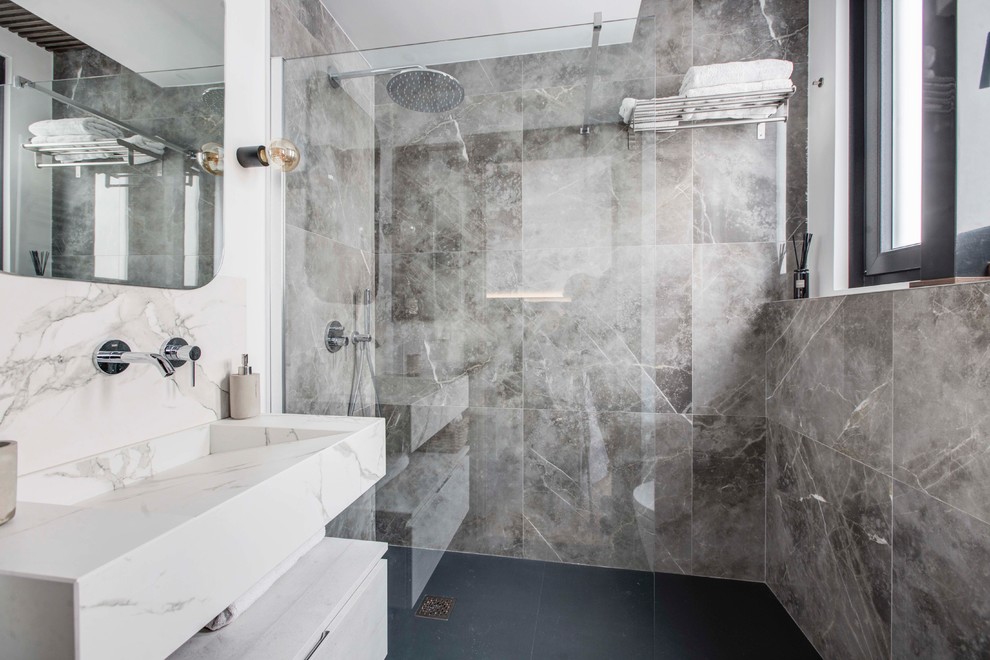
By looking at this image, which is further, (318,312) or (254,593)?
(318,312)

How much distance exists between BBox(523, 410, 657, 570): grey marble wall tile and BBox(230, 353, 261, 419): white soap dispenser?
0.84m

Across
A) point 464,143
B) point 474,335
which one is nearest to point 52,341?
point 474,335

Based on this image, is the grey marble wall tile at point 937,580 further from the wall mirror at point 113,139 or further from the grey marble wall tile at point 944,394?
the wall mirror at point 113,139

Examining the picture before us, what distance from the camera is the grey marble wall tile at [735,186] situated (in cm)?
194

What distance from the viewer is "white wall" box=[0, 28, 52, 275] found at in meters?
0.75

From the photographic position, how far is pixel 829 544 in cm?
148

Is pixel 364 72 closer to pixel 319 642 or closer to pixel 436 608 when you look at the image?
pixel 319 642

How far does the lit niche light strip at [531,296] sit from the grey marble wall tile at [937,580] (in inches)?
40.9

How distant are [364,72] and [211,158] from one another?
610 millimetres

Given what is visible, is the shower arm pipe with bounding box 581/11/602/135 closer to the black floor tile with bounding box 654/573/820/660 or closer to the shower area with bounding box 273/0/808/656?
the shower area with bounding box 273/0/808/656

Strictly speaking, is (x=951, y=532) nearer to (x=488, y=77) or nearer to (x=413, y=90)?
(x=488, y=77)

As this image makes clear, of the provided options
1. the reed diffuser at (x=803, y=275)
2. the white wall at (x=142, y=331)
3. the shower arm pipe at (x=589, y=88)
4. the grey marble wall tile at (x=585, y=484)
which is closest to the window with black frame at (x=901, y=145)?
the reed diffuser at (x=803, y=275)

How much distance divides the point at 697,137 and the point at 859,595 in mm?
1799

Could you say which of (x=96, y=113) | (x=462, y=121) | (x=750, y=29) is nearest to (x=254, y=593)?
(x=96, y=113)
